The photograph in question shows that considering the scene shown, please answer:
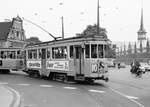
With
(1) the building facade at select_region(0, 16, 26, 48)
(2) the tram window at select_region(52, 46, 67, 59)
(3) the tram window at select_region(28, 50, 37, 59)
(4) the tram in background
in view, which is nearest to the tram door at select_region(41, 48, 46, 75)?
(2) the tram window at select_region(52, 46, 67, 59)

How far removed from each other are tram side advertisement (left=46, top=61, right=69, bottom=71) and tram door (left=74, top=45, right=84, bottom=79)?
1058 mm

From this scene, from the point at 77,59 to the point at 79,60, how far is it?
222mm

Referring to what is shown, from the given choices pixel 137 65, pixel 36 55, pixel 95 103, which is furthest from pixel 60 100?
pixel 137 65

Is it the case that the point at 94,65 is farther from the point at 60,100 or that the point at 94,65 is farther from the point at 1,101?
the point at 1,101

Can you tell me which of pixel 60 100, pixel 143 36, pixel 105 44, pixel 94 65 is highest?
pixel 143 36

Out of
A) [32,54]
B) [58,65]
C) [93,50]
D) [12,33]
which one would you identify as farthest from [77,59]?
[12,33]

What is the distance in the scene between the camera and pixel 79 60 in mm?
21000

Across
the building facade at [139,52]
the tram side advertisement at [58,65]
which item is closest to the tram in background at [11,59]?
the tram side advertisement at [58,65]

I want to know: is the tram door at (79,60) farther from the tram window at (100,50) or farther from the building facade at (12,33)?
the building facade at (12,33)

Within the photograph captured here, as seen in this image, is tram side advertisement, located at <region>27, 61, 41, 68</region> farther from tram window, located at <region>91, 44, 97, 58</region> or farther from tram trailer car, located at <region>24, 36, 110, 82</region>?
tram window, located at <region>91, 44, 97, 58</region>

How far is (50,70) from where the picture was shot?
24359mm

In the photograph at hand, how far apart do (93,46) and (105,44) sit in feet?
2.84

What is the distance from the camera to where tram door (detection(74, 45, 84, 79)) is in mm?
20788

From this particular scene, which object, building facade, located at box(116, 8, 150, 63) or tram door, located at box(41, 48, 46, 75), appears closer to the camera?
tram door, located at box(41, 48, 46, 75)
